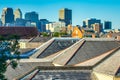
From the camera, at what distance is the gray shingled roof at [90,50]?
2049 inches

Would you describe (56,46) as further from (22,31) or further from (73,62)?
(22,31)

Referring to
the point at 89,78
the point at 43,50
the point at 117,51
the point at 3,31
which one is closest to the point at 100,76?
the point at 89,78

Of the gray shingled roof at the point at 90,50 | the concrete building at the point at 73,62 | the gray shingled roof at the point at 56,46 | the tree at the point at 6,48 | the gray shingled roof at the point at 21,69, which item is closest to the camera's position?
the tree at the point at 6,48

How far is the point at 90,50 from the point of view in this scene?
54.9 meters

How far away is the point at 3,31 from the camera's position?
15588 cm

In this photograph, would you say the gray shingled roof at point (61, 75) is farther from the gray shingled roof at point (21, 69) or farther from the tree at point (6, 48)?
the gray shingled roof at point (21, 69)

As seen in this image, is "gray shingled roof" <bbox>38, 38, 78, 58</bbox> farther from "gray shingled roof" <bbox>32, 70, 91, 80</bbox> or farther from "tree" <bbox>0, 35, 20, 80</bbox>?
"tree" <bbox>0, 35, 20, 80</bbox>

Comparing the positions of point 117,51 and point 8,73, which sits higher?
point 117,51

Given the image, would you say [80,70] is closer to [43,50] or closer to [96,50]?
[96,50]

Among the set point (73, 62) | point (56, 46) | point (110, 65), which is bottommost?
point (73, 62)

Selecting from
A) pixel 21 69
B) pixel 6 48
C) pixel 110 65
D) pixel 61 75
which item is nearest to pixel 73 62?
pixel 21 69

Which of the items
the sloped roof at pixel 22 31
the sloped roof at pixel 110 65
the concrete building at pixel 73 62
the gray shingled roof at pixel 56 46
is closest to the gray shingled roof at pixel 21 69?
the concrete building at pixel 73 62

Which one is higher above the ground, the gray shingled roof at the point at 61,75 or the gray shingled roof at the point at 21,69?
the gray shingled roof at the point at 61,75

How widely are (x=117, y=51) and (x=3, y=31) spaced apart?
11649cm
